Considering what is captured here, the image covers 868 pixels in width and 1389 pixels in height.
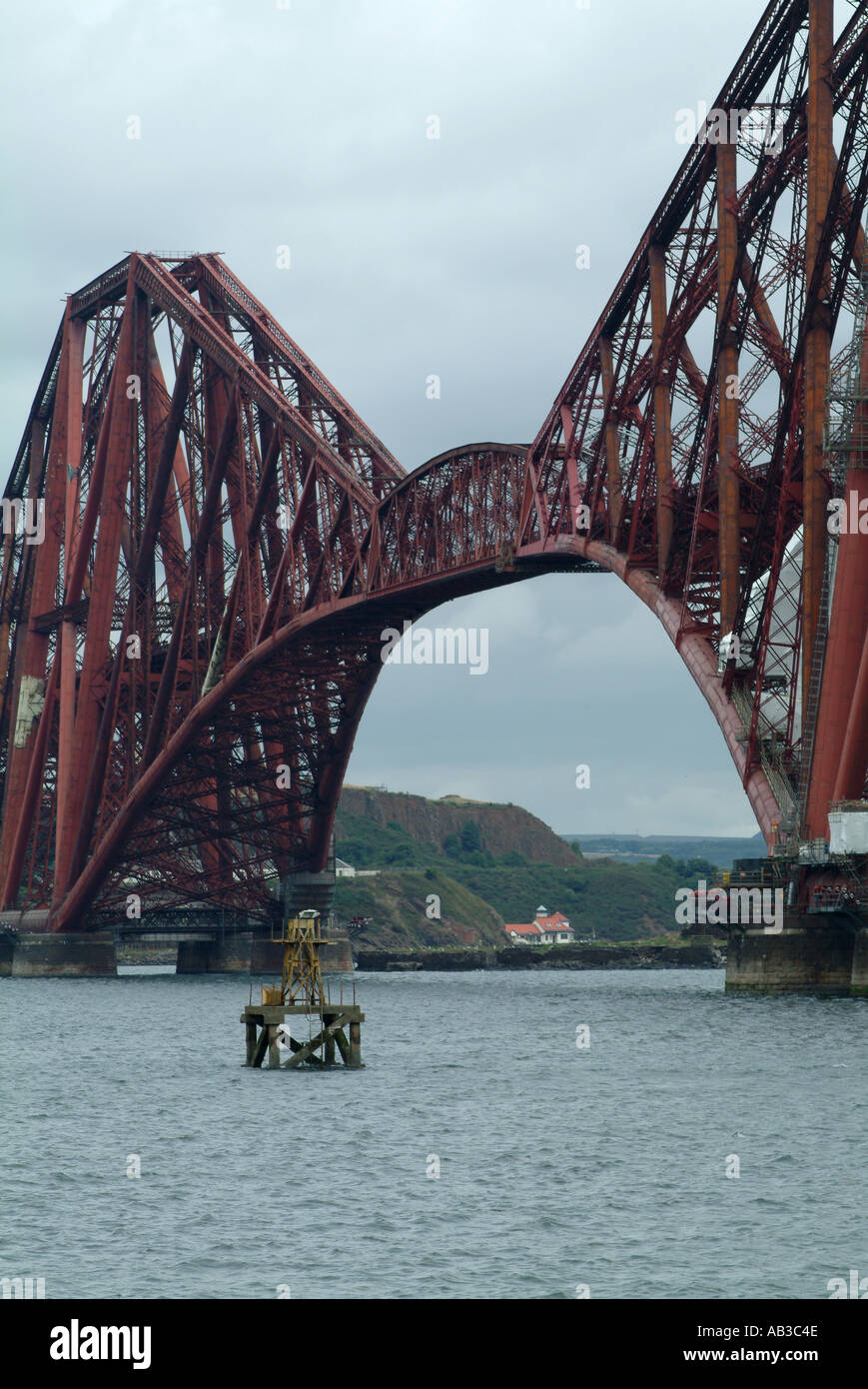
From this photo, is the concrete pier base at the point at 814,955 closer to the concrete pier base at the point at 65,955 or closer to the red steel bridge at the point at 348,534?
the red steel bridge at the point at 348,534

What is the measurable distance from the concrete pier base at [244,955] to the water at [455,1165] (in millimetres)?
47404

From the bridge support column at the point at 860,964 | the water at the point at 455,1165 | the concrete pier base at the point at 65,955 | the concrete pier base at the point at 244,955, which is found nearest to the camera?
the water at the point at 455,1165

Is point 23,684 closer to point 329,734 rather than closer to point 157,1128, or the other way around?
point 329,734

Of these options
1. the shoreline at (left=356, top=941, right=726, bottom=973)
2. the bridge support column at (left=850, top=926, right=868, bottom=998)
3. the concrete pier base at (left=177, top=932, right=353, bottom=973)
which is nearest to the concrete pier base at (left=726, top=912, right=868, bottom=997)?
the bridge support column at (left=850, top=926, right=868, bottom=998)

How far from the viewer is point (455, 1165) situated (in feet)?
120

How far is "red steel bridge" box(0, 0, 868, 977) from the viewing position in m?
61.2

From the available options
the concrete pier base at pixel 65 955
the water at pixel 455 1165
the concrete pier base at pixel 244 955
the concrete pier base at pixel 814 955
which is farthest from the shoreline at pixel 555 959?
the water at pixel 455 1165

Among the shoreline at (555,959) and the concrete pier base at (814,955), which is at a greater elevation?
the concrete pier base at (814,955)

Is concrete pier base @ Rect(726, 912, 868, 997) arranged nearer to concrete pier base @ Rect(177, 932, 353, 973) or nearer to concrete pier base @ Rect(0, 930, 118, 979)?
concrete pier base @ Rect(177, 932, 353, 973)

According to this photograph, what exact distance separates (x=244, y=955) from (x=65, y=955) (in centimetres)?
1035

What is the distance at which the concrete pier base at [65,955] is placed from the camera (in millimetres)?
109312

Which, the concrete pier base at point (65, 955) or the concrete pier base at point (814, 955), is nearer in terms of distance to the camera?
the concrete pier base at point (814, 955)

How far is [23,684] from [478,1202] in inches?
3363
